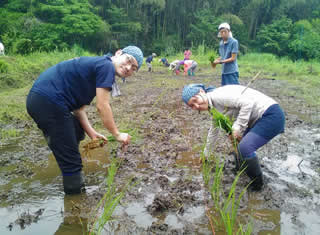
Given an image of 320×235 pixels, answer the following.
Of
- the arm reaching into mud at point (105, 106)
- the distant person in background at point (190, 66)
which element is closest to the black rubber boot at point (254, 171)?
the arm reaching into mud at point (105, 106)

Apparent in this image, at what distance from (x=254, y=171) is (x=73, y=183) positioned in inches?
71.0

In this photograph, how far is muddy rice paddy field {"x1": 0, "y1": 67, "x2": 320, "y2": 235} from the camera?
2426 mm

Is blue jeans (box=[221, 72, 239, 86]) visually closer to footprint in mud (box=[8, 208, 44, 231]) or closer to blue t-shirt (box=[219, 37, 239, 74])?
blue t-shirt (box=[219, 37, 239, 74])

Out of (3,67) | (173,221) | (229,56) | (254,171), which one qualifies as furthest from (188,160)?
(3,67)

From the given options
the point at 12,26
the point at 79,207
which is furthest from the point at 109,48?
the point at 79,207

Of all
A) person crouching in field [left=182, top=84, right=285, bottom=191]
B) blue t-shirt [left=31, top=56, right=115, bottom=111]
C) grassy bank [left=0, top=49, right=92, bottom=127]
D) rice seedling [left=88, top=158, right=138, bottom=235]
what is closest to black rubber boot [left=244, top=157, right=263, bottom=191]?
person crouching in field [left=182, top=84, right=285, bottom=191]

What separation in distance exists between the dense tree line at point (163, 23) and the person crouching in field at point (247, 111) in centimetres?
2100

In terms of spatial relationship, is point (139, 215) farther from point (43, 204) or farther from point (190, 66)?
point (190, 66)

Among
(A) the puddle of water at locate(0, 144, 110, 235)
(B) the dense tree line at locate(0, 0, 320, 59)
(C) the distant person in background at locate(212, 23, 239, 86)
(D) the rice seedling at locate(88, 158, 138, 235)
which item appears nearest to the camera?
(D) the rice seedling at locate(88, 158, 138, 235)

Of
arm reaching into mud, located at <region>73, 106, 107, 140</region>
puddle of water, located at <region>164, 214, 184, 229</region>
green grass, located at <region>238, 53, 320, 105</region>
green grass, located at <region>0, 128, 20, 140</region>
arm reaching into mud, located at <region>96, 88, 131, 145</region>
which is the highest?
arm reaching into mud, located at <region>96, 88, 131, 145</region>

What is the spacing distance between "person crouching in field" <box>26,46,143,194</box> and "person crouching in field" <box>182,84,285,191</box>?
0.74 meters

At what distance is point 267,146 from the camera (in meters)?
4.36

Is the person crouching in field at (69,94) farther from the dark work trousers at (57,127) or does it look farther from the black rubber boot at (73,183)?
the black rubber boot at (73,183)

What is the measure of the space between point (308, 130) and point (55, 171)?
449 cm
